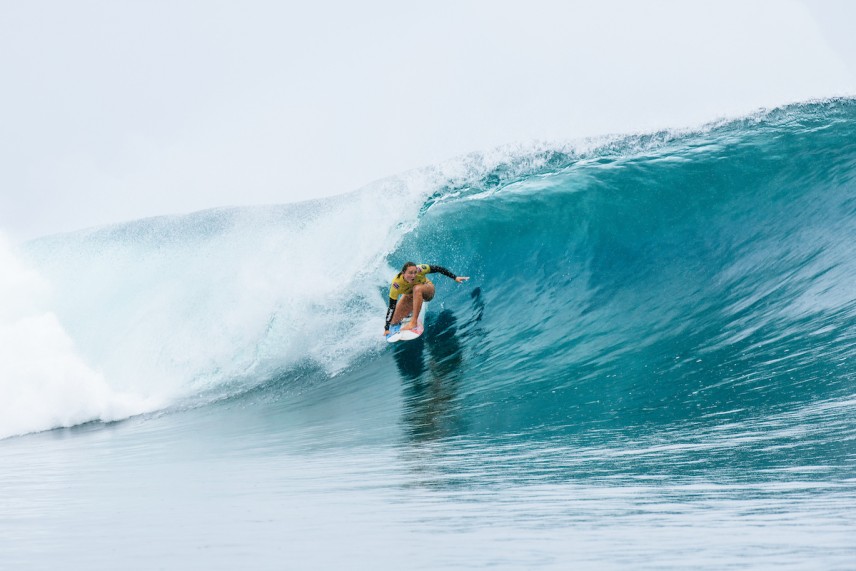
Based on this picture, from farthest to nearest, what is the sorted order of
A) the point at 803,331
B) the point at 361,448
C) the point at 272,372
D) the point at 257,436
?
1. the point at 272,372
2. the point at 257,436
3. the point at 803,331
4. the point at 361,448

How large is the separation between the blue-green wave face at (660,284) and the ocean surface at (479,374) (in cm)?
4

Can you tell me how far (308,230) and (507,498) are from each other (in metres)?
9.07

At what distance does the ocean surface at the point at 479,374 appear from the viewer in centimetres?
310

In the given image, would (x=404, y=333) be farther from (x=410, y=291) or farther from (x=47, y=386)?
(x=47, y=386)

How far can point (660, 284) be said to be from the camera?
8.67 meters

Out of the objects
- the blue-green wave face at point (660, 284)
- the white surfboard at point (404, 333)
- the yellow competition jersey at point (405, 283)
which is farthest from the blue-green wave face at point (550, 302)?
the yellow competition jersey at point (405, 283)

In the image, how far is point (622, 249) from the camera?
9.73 meters

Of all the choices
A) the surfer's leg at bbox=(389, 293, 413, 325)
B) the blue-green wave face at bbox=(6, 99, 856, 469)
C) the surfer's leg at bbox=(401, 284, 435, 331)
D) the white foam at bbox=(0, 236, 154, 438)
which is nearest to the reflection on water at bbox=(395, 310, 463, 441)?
the blue-green wave face at bbox=(6, 99, 856, 469)

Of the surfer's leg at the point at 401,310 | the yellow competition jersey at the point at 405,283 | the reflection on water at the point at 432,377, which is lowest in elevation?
the reflection on water at the point at 432,377

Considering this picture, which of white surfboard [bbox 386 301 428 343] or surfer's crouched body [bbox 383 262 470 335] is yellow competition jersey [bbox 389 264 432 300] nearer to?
surfer's crouched body [bbox 383 262 470 335]

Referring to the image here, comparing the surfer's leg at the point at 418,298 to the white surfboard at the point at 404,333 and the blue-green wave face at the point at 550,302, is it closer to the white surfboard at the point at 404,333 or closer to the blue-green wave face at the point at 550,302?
the white surfboard at the point at 404,333

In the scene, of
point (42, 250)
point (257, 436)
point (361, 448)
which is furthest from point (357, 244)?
point (42, 250)

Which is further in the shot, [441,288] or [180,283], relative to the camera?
[180,283]

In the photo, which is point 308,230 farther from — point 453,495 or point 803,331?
point 453,495
